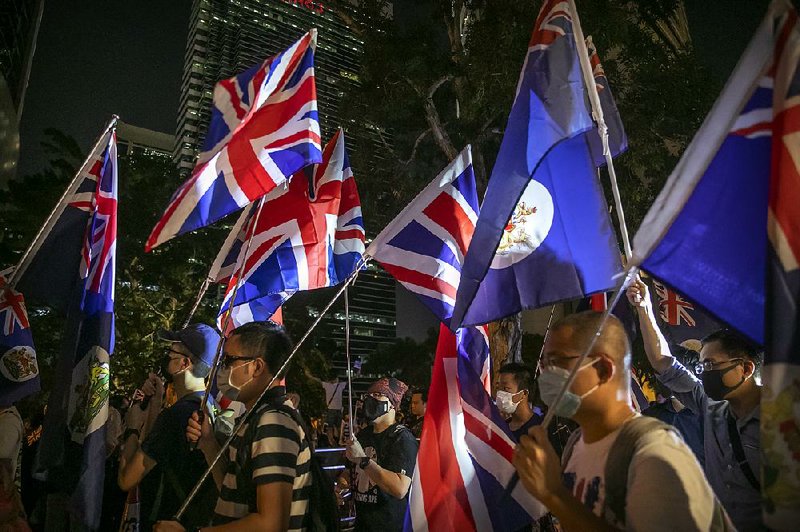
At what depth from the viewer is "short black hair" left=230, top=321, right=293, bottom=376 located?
3.51 m

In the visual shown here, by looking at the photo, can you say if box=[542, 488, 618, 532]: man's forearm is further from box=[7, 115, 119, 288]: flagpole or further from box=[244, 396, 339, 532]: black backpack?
box=[7, 115, 119, 288]: flagpole

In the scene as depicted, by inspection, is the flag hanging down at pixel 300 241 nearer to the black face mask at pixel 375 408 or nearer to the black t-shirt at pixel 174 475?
the black face mask at pixel 375 408

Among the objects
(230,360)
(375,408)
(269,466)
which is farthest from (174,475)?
(375,408)

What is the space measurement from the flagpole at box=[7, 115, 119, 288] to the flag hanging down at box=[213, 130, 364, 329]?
146cm

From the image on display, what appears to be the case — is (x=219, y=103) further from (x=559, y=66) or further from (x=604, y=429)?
(x=604, y=429)

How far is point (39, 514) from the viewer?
624cm

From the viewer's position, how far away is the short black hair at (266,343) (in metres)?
3.51

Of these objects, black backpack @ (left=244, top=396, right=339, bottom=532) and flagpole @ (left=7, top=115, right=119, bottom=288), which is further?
flagpole @ (left=7, top=115, right=119, bottom=288)

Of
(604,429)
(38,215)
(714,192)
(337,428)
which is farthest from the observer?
(38,215)

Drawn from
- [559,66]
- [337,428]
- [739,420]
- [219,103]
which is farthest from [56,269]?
[337,428]

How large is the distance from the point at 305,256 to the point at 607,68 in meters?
11.5

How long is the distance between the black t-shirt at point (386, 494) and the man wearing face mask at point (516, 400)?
3.04 ft

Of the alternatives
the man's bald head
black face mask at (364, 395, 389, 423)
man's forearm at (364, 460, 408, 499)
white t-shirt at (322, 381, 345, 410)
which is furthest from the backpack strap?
white t-shirt at (322, 381, 345, 410)

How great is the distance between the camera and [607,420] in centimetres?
234
